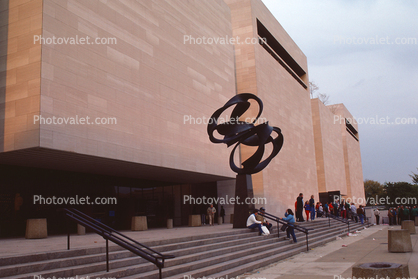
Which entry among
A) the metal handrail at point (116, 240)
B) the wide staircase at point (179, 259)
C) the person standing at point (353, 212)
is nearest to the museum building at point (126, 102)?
the person standing at point (353, 212)

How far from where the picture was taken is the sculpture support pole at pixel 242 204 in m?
16.4

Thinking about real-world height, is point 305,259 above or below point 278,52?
below

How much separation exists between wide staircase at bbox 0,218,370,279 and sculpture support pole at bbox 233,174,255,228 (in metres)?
0.88

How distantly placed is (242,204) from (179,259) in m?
7.26

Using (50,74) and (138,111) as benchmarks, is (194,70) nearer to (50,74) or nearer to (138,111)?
(138,111)

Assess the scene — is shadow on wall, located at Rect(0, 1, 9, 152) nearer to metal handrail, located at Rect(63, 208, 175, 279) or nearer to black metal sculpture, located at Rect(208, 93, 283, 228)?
metal handrail, located at Rect(63, 208, 175, 279)

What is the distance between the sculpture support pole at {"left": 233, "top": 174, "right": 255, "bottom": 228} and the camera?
53.8 ft

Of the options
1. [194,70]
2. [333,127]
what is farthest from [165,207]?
[333,127]

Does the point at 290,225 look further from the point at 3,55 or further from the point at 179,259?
the point at 3,55

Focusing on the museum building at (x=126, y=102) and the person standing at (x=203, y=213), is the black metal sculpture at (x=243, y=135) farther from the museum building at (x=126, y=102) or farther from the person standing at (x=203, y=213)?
the person standing at (x=203, y=213)

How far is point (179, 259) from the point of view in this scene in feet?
32.1

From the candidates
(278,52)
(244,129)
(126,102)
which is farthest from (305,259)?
(278,52)

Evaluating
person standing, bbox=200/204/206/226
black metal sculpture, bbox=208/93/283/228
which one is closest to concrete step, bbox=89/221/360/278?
black metal sculpture, bbox=208/93/283/228

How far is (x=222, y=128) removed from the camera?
16547 millimetres
